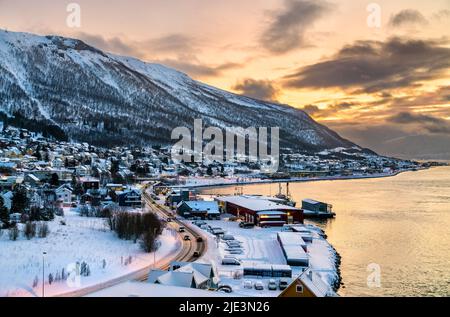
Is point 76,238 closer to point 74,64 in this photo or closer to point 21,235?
point 21,235

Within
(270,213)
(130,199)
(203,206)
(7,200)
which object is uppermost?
(7,200)

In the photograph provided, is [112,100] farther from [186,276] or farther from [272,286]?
[186,276]

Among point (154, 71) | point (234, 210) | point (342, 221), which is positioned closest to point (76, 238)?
point (234, 210)

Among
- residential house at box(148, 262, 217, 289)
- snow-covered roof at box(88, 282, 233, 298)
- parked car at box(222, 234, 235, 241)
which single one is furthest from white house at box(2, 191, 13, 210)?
snow-covered roof at box(88, 282, 233, 298)

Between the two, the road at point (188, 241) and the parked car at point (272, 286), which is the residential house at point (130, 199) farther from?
the parked car at point (272, 286)

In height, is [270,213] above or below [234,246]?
above

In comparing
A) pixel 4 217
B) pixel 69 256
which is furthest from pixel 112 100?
pixel 69 256
